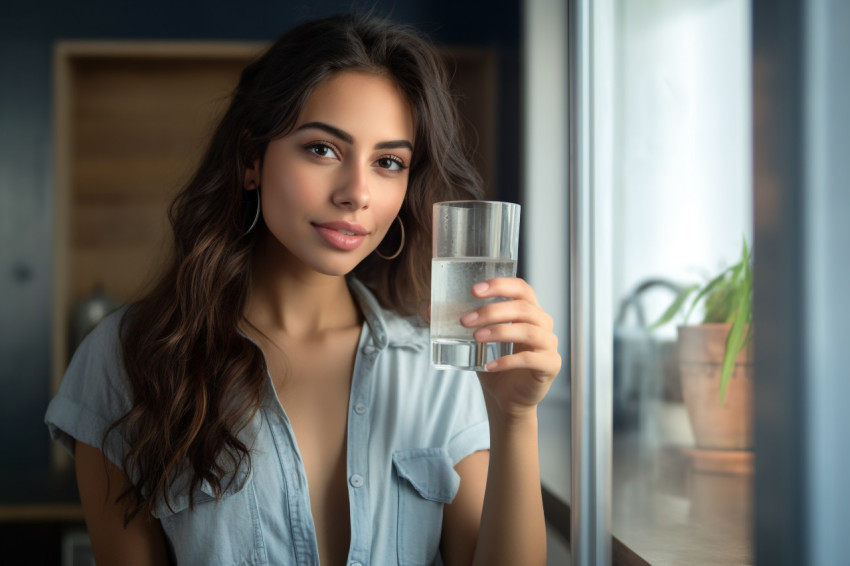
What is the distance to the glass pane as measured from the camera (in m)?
1.31

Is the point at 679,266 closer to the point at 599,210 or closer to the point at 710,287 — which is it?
the point at 710,287

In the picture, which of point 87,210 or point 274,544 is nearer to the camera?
point 274,544

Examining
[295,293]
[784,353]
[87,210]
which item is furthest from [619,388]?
[87,210]

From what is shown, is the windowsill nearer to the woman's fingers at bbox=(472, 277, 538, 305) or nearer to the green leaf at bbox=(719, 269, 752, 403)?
the green leaf at bbox=(719, 269, 752, 403)

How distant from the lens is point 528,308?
98cm

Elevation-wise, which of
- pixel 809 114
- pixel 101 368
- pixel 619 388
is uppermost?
pixel 809 114

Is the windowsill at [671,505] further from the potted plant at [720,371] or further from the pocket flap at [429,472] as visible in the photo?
the pocket flap at [429,472]

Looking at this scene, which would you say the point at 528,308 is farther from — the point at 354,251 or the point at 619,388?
the point at 619,388

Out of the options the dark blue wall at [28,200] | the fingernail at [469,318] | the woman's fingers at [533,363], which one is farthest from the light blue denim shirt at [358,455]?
the dark blue wall at [28,200]

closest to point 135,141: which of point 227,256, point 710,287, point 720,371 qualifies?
point 227,256

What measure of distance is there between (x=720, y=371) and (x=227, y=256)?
0.91m

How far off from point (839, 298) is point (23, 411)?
3.53 metres

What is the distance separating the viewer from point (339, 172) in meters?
1.23

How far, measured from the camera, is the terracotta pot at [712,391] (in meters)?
1.33
